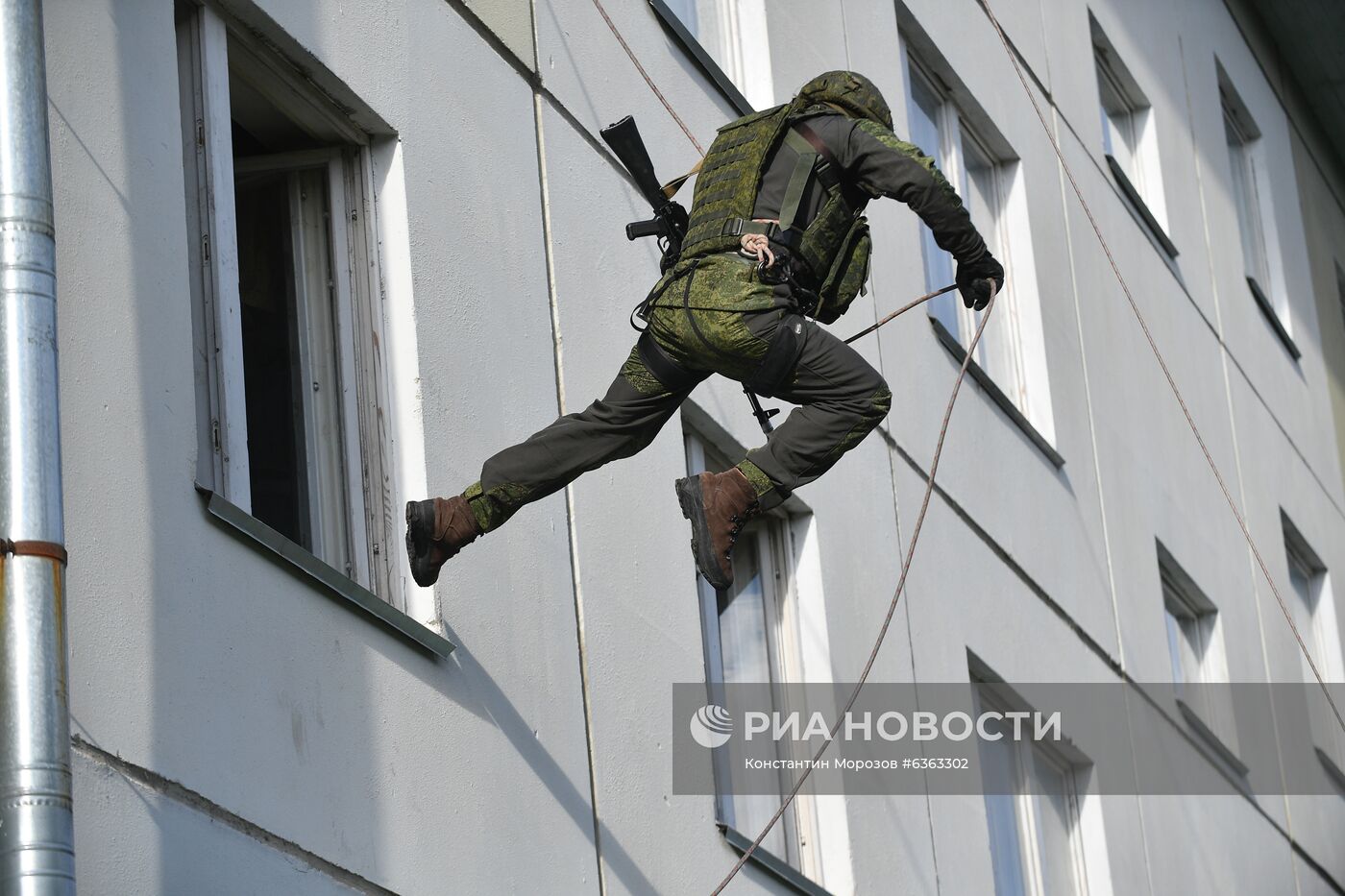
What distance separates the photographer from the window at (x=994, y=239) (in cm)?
1255

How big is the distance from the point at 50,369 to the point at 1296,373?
16.3m

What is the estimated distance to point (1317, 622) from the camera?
1870 cm

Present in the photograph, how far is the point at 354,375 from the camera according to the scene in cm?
704

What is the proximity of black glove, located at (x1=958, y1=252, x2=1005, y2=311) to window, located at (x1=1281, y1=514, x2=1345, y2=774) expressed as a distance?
11.6m

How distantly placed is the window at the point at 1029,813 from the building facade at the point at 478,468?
3 centimetres

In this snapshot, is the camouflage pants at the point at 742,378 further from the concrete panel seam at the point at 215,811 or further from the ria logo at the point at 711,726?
the ria logo at the point at 711,726

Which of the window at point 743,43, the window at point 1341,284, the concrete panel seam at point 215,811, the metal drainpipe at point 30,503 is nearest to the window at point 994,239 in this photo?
the window at point 743,43

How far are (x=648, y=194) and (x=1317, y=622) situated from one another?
13.3 meters

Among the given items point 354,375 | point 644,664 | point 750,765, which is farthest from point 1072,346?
point 354,375

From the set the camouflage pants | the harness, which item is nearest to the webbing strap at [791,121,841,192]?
the harness

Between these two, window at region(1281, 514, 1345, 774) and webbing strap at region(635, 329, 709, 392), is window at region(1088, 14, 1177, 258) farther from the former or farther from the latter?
webbing strap at region(635, 329, 709, 392)

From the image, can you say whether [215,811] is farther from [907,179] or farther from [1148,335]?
[1148,335]

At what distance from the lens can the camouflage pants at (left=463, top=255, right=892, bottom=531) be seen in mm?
6230

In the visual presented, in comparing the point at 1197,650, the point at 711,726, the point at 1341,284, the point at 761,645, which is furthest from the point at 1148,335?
the point at 1341,284
